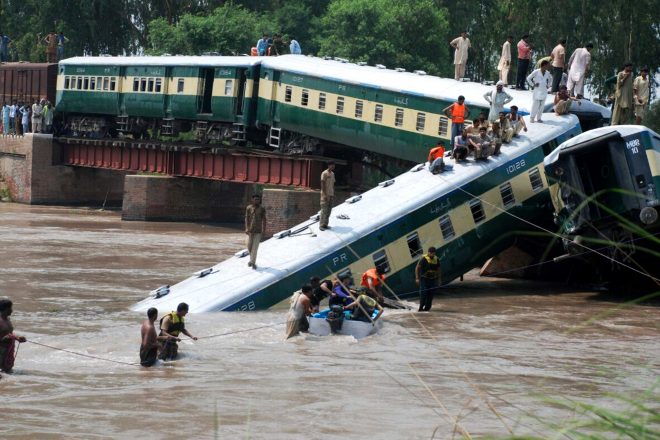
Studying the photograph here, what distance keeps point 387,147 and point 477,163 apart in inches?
429

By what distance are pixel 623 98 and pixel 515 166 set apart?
396 centimetres

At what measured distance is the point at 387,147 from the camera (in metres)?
37.3

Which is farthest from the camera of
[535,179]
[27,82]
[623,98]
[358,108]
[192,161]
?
[27,82]

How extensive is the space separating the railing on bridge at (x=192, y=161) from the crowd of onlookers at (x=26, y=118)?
126 cm

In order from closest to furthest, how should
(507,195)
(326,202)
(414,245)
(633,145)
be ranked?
(633,145), (326,202), (414,245), (507,195)

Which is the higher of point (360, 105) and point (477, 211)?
point (360, 105)

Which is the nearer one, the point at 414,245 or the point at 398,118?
the point at 414,245

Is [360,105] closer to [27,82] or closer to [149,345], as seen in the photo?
[149,345]

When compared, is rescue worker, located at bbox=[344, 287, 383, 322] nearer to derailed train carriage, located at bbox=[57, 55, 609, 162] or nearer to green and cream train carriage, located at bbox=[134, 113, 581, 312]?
green and cream train carriage, located at bbox=[134, 113, 581, 312]

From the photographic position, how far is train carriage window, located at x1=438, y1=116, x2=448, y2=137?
111 feet

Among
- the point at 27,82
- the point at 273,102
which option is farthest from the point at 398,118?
the point at 27,82

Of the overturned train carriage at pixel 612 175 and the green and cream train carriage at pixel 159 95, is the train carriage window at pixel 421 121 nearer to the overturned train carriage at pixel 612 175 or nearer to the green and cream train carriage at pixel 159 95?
the green and cream train carriage at pixel 159 95

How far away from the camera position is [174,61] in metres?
47.9

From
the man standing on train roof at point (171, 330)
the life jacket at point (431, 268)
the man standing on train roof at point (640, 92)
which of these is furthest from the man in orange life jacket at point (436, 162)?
the man standing on train roof at point (171, 330)
